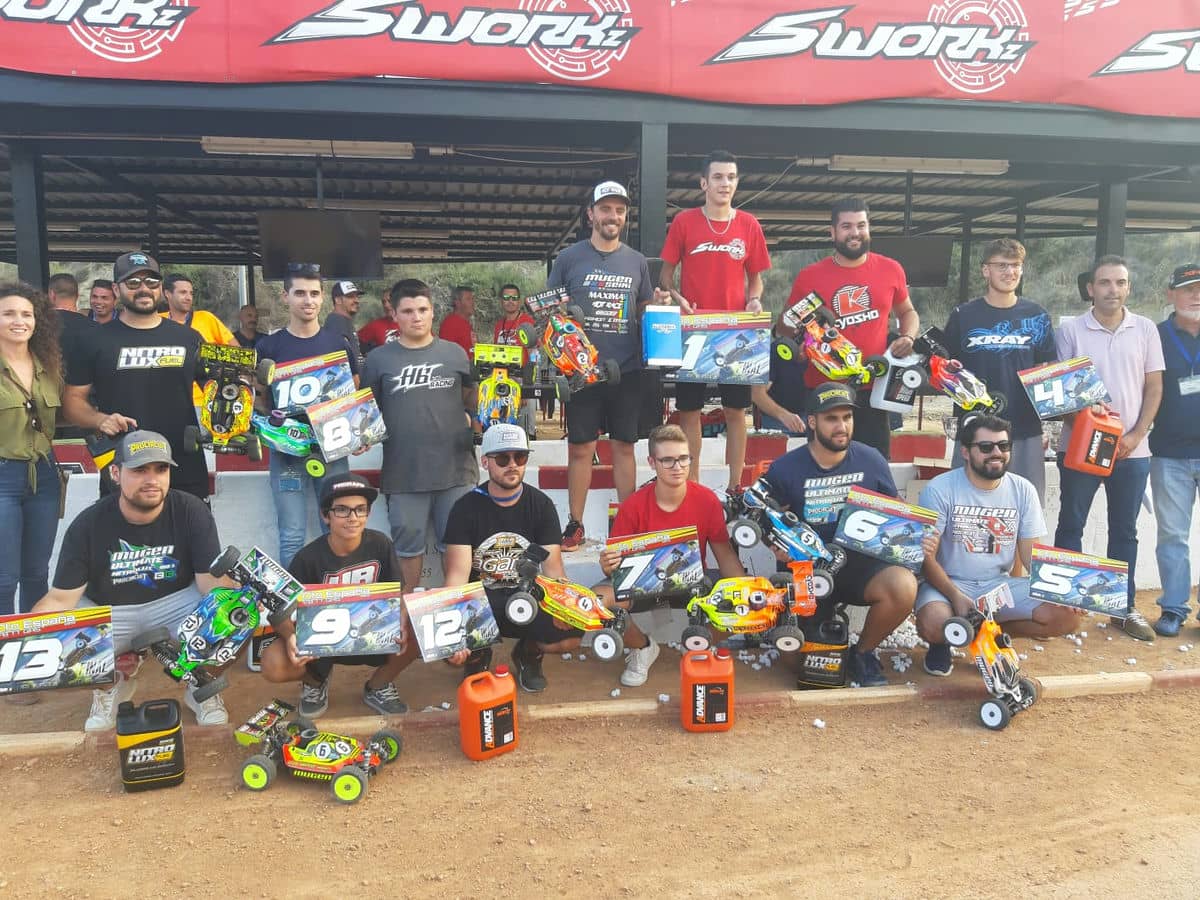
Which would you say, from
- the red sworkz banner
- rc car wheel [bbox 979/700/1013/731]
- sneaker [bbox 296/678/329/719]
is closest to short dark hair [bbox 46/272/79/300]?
the red sworkz banner

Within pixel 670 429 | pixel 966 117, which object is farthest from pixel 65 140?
pixel 966 117

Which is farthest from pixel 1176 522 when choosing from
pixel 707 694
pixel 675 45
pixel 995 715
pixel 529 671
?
pixel 675 45

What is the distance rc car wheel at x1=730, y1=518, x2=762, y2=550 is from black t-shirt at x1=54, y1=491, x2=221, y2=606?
276 centimetres

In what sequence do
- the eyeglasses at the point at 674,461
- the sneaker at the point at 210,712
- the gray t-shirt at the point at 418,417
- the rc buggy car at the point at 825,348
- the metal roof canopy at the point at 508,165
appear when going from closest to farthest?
the sneaker at the point at 210,712 < the eyeglasses at the point at 674,461 < the gray t-shirt at the point at 418,417 < the rc buggy car at the point at 825,348 < the metal roof canopy at the point at 508,165

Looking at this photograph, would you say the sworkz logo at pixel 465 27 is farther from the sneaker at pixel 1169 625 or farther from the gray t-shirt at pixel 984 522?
the sneaker at pixel 1169 625

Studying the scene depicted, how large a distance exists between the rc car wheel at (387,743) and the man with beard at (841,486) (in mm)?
2483

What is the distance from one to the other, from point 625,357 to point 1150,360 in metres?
3.49

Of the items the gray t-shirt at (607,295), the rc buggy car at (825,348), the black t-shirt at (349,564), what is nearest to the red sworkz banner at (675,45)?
the gray t-shirt at (607,295)

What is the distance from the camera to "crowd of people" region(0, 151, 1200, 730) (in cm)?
427

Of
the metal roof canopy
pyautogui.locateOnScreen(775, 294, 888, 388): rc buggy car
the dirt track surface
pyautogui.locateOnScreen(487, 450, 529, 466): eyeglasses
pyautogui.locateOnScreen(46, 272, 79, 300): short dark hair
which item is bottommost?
the dirt track surface

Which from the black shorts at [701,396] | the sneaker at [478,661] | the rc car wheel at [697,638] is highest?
the black shorts at [701,396]

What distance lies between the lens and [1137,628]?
555 centimetres

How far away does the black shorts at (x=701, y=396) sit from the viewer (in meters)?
5.54

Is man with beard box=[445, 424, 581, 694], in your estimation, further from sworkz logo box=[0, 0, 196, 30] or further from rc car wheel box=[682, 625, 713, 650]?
sworkz logo box=[0, 0, 196, 30]
